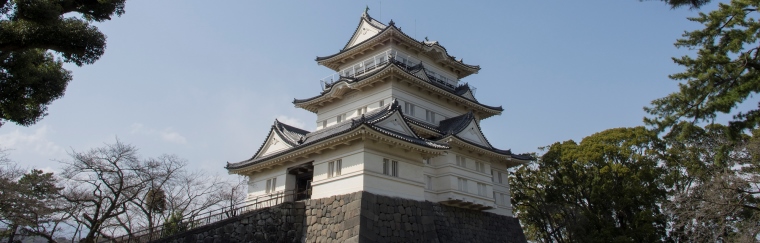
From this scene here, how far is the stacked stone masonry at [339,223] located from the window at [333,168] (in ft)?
2.96

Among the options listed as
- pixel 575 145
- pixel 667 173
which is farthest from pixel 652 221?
pixel 575 145

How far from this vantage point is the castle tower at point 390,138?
57.2 ft

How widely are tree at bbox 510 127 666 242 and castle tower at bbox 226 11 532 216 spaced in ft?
18.7

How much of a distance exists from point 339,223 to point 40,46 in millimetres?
10274

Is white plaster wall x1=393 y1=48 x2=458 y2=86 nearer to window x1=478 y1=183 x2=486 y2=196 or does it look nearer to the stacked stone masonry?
window x1=478 y1=183 x2=486 y2=196

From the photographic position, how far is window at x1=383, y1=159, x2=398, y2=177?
17.6 m

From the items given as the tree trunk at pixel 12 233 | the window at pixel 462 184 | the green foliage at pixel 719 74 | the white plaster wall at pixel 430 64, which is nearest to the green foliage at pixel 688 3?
the green foliage at pixel 719 74

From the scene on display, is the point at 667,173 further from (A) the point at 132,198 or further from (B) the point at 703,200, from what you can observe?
(A) the point at 132,198

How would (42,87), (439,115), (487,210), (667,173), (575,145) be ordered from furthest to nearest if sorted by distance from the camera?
(575,145)
(667,173)
(439,115)
(487,210)
(42,87)

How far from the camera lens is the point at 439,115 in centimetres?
2461

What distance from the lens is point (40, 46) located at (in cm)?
930

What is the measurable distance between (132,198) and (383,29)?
14585 millimetres

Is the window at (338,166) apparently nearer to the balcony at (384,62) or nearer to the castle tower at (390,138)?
the castle tower at (390,138)

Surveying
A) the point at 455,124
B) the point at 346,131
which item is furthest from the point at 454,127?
the point at 346,131
